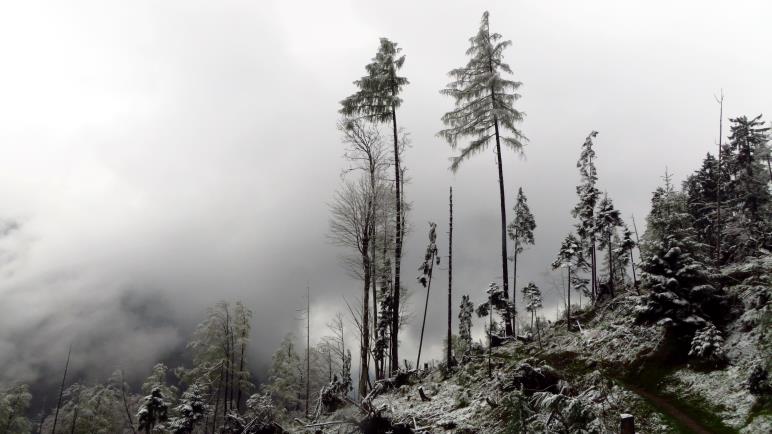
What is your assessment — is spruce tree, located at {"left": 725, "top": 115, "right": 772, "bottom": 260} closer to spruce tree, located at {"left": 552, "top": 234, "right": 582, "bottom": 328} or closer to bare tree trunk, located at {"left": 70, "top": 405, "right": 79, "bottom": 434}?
spruce tree, located at {"left": 552, "top": 234, "right": 582, "bottom": 328}

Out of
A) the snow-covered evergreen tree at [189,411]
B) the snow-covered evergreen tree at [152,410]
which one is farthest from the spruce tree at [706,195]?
the snow-covered evergreen tree at [152,410]

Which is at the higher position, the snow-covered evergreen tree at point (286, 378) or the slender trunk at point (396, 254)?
the slender trunk at point (396, 254)

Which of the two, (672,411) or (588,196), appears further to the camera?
(588,196)

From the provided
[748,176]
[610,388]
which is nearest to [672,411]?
[610,388]

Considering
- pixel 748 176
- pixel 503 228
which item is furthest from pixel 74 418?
pixel 748 176

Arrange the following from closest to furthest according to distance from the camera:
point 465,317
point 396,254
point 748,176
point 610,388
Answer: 1. point 610,388
2. point 396,254
3. point 748,176
4. point 465,317

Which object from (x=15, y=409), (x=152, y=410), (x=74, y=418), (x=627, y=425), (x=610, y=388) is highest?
(x=610, y=388)

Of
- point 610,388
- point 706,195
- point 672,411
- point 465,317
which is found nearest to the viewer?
point 610,388

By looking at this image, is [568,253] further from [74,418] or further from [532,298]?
[74,418]

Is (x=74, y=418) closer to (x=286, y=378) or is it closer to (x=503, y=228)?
(x=286, y=378)

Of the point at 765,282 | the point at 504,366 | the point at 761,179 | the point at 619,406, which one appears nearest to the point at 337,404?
the point at 504,366

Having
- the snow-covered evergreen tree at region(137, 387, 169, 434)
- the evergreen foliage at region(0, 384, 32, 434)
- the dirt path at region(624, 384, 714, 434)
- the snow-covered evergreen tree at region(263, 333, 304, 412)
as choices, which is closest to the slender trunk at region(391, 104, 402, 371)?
the dirt path at region(624, 384, 714, 434)

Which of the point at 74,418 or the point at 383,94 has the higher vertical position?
the point at 383,94

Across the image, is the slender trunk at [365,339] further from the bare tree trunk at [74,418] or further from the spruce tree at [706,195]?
the bare tree trunk at [74,418]
